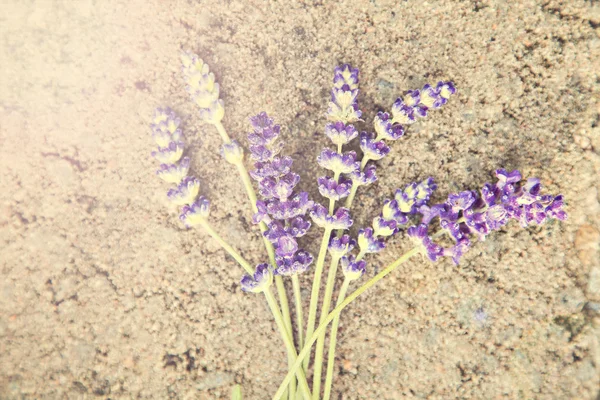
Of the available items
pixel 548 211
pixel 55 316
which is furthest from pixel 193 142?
pixel 548 211

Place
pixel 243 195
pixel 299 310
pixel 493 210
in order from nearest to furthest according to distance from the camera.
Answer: pixel 493 210 → pixel 299 310 → pixel 243 195

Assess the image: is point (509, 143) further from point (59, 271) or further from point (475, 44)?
point (59, 271)

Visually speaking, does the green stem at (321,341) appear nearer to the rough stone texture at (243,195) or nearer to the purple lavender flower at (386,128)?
the rough stone texture at (243,195)

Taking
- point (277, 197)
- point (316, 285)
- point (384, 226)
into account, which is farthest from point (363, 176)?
point (316, 285)

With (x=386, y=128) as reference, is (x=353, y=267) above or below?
below

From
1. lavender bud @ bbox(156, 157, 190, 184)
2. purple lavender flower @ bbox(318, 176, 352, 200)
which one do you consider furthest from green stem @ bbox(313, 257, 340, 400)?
lavender bud @ bbox(156, 157, 190, 184)

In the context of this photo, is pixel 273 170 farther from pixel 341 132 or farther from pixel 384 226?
pixel 384 226
